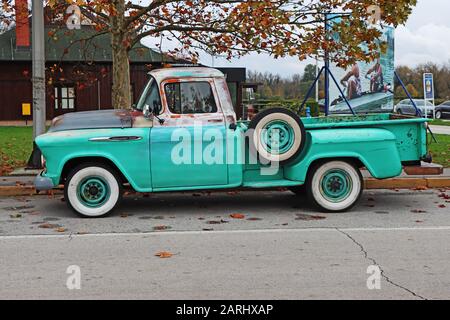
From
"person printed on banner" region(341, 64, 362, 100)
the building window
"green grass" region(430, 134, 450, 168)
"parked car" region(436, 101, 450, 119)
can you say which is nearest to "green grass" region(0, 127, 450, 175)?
"green grass" region(430, 134, 450, 168)

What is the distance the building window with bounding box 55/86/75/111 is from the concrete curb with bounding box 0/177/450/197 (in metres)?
26.9

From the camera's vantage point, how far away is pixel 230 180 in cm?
894

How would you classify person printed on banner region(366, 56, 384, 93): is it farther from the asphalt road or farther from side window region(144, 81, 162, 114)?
side window region(144, 81, 162, 114)

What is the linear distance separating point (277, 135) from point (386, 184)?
10.9 ft

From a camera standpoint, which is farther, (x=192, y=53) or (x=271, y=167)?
(x=192, y=53)

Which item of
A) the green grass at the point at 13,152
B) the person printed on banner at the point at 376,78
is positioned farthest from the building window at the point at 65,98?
the person printed on banner at the point at 376,78

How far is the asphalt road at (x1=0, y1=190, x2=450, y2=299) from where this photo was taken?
5512 mm

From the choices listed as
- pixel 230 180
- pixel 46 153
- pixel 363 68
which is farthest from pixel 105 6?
pixel 363 68

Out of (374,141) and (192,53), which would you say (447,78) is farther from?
(374,141)

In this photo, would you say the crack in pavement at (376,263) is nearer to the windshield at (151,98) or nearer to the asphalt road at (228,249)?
the asphalt road at (228,249)

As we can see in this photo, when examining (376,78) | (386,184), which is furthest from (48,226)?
(376,78)

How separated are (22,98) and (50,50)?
3426 millimetres

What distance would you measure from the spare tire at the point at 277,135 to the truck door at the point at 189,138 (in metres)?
0.48

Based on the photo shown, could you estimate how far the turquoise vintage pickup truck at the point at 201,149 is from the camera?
8.77m
